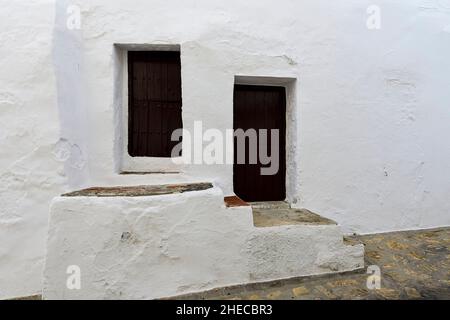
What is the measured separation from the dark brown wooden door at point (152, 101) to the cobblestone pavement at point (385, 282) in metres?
1.86

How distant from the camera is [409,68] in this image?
3639 millimetres

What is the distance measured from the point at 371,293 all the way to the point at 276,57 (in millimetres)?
2628

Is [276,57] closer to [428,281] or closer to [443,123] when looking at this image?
[443,123]

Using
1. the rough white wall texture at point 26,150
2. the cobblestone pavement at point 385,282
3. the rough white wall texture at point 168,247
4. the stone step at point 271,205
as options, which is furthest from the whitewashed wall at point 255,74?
the rough white wall texture at point 168,247

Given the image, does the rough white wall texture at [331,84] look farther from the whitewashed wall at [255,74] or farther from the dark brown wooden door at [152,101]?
the dark brown wooden door at [152,101]

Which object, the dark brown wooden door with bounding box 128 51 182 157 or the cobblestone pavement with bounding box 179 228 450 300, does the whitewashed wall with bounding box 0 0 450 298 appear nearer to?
the dark brown wooden door with bounding box 128 51 182 157

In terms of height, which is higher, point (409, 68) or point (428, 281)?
point (409, 68)

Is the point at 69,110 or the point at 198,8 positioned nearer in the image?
the point at 69,110

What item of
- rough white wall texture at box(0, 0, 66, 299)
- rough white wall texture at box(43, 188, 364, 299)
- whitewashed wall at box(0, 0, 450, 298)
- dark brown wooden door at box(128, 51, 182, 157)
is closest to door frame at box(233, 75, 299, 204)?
whitewashed wall at box(0, 0, 450, 298)

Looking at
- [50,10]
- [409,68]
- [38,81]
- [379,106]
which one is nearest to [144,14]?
[50,10]

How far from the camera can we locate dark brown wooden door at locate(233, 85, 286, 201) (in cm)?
365

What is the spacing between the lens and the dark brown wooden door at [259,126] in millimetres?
3652

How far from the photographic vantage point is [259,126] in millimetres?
3688

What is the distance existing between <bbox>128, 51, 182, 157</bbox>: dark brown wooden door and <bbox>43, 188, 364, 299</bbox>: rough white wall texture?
4.19ft
